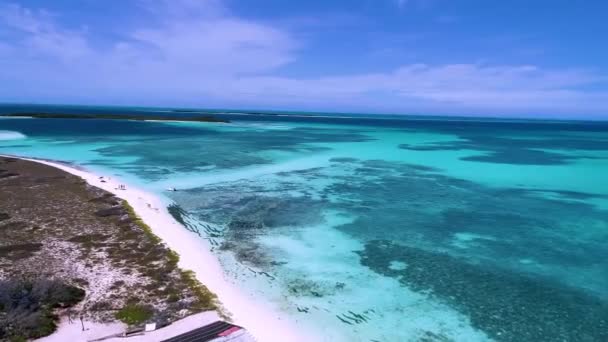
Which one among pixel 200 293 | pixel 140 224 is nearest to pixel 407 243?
pixel 200 293

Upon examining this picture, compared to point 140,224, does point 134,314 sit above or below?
below

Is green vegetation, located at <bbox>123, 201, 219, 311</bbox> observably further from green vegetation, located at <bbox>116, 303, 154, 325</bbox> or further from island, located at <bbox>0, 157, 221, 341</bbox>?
green vegetation, located at <bbox>116, 303, 154, 325</bbox>

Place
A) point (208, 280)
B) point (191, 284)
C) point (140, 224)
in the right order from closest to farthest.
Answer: point (191, 284) → point (208, 280) → point (140, 224)

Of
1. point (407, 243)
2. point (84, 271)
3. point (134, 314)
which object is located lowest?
point (134, 314)

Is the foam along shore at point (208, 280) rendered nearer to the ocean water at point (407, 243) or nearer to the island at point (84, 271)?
the island at point (84, 271)

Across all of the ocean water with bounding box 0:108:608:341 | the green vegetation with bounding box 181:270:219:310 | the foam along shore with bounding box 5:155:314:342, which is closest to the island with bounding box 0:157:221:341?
the green vegetation with bounding box 181:270:219:310

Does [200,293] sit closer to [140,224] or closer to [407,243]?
[140,224]

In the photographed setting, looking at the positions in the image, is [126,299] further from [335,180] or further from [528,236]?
[335,180]

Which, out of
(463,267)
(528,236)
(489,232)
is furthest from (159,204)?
(528,236)
